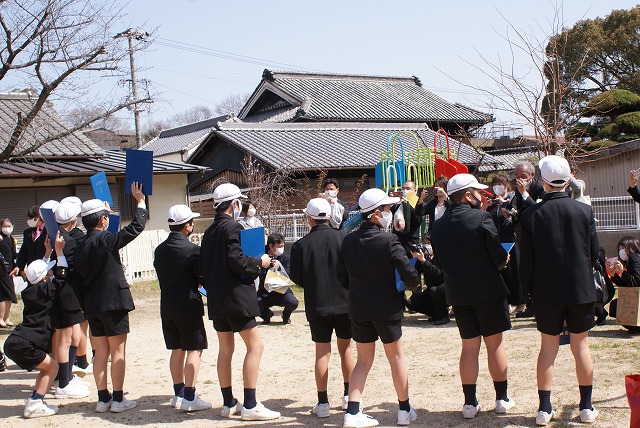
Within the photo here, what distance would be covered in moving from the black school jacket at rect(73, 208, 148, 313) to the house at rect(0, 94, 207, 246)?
8.93 m

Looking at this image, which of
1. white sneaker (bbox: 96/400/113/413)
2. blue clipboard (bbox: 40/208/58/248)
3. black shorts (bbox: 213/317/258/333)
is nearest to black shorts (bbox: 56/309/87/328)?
blue clipboard (bbox: 40/208/58/248)

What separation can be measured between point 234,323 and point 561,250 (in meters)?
2.63

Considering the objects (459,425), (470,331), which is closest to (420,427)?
(459,425)

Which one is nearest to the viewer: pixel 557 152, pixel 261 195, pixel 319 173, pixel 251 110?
pixel 557 152

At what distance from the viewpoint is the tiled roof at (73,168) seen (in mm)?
15703

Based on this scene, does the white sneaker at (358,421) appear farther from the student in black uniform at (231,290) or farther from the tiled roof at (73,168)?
the tiled roof at (73,168)

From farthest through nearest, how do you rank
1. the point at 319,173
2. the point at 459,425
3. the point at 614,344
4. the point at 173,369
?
the point at 319,173 → the point at 614,344 → the point at 173,369 → the point at 459,425

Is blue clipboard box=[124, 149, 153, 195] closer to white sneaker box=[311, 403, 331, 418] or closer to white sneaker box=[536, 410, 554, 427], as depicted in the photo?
white sneaker box=[311, 403, 331, 418]

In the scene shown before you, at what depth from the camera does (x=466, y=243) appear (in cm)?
522

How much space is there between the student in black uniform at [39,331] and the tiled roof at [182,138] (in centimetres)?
2349

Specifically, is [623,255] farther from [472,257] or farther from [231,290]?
[231,290]

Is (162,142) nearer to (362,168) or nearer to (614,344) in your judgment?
(362,168)

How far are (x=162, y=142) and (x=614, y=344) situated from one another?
31.5 m

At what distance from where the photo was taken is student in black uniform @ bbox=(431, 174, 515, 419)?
5176 mm
